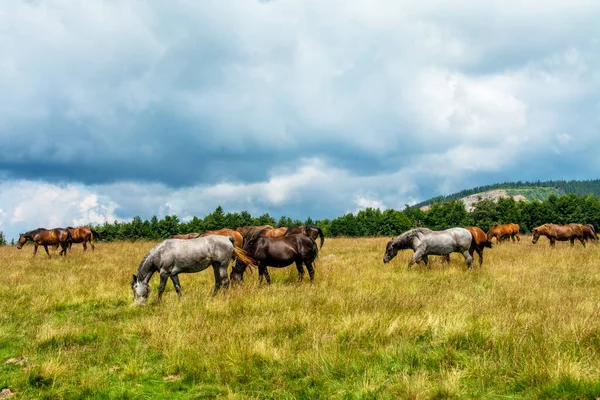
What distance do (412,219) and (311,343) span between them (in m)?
73.6

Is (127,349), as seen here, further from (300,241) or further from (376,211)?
(376,211)

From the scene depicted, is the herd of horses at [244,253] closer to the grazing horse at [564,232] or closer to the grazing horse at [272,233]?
the grazing horse at [272,233]

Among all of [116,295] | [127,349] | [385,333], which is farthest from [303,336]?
[116,295]

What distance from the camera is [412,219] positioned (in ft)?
248

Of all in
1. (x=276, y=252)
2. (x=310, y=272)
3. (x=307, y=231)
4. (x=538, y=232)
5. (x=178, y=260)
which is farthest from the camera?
(x=538, y=232)

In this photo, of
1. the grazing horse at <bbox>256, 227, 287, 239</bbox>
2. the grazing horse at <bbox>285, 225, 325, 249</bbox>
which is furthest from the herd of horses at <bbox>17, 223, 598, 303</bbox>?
the grazing horse at <bbox>256, 227, 287, 239</bbox>

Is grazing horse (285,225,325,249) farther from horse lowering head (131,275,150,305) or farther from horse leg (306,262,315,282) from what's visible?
horse lowering head (131,275,150,305)

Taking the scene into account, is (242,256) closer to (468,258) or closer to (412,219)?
(468,258)

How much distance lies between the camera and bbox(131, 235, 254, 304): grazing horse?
9.66 meters

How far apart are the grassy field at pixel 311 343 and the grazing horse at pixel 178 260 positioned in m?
0.55

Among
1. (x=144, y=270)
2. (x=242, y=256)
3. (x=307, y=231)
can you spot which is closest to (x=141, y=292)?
(x=144, y=270)

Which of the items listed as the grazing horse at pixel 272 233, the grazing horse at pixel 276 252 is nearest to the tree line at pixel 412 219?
the grazing horse at pixel 272 233

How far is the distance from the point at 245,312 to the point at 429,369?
169 inches

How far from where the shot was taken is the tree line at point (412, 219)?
54.0 meters
